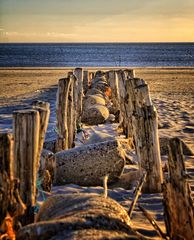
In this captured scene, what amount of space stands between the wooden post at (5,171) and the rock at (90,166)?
106 inches

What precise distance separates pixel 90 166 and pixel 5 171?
2843 millimetres

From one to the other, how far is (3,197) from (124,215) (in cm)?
116

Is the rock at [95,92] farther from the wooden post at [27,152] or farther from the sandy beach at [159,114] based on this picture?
the wooden post at [27,152]

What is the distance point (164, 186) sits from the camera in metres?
4.21

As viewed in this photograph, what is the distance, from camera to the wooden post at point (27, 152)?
366 cm

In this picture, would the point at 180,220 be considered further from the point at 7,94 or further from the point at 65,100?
the point at 7,94

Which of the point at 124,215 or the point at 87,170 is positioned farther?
the point at 87,170

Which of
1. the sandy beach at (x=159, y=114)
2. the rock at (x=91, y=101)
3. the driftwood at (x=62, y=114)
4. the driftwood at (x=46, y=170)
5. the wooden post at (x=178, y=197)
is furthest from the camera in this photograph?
the rock at (x=91, y=101)

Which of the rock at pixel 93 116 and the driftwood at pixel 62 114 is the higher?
the driftwood at pixel 62 114

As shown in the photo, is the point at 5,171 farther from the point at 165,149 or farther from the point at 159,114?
the point at 159,114

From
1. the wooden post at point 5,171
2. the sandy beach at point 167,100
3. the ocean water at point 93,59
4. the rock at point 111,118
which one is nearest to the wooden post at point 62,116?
Result: the sandy beach at point 167,100

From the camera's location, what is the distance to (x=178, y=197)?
402cm

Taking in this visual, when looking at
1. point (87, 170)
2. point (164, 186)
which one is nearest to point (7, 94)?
point (87, 170)

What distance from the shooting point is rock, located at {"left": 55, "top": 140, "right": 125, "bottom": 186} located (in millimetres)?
6191
